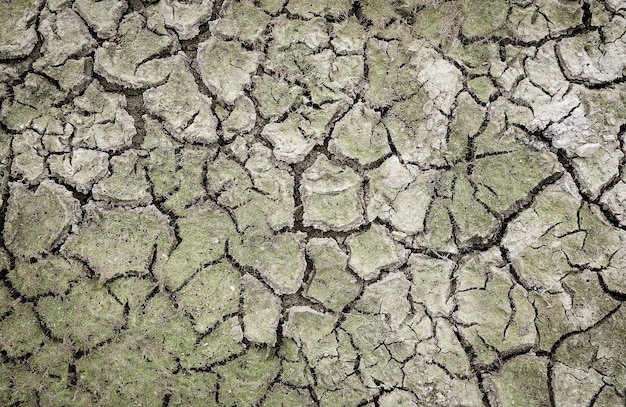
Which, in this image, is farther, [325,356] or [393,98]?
[393,98]

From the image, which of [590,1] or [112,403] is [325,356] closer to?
[112,403]

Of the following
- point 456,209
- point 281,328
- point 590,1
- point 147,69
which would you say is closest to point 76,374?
point 281,328

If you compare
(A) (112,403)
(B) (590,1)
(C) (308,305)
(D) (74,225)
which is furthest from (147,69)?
(B) (590,1)

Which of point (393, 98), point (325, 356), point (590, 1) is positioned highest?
point (590, 1)

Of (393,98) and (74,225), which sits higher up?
(393,98)

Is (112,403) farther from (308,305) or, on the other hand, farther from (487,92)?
(487,92)

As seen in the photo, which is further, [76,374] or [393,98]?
[393,98]

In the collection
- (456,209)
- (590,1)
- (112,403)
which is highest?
(590,1)
